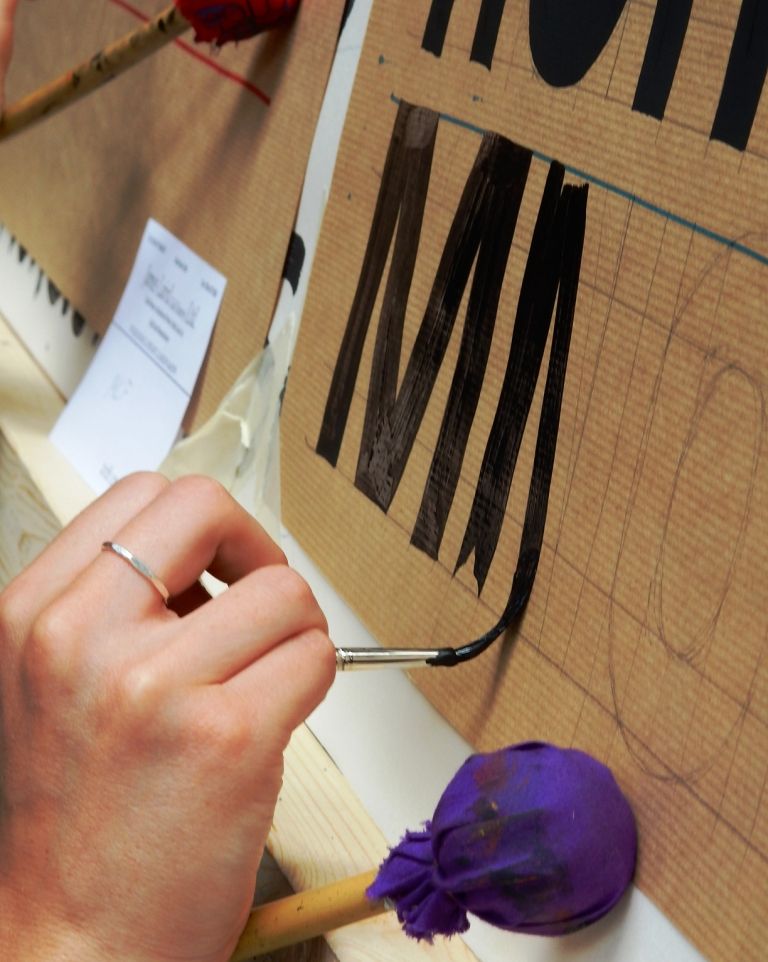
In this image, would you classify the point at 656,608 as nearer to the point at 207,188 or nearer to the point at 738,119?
the point at 738,119

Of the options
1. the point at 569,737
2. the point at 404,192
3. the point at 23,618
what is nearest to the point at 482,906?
the point at 569,737

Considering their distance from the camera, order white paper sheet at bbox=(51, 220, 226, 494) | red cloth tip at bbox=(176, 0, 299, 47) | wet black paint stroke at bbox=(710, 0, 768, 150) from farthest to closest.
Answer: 1. white paper sheet at bbox=(51, 220, 226, 494)
2. red cloth tip at bbox=(176, 0, 299, 47)
3. wet black paint stroke at bbox=(710, 0, 768, 150)

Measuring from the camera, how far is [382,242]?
595 mm

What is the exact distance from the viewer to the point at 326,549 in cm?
64

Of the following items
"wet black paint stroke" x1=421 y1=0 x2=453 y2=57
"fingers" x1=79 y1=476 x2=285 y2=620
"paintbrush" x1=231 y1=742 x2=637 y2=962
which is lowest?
"paintbrush" x1=231 y1=742 x2=637 y2=962

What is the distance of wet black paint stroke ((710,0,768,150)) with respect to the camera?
0.39m

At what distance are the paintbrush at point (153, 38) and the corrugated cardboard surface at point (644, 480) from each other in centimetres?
18

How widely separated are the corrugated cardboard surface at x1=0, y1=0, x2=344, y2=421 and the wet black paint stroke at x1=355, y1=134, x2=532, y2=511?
0.48ft

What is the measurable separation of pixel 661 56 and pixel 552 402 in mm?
134

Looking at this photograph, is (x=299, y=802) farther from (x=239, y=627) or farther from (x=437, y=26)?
(x=437, y=26)

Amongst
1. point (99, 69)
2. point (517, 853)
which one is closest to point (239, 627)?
point (517, 853)

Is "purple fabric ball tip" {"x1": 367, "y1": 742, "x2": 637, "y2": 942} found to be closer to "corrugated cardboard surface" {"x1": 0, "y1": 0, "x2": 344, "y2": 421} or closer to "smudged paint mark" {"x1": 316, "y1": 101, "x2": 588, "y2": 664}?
"smudged paint mark" {"x1": 316, "y1": 101, "x2": 588, "y2": 664}

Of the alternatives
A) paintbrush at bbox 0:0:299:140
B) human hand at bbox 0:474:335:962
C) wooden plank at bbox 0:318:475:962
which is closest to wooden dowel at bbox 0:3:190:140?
paintbrush at bbox 0:0:299:140

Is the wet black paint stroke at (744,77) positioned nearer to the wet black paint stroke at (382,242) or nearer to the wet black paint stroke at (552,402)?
the wet black paint stroke at (552,402)
